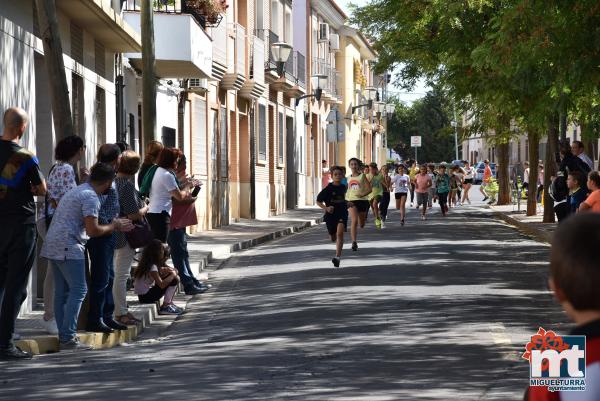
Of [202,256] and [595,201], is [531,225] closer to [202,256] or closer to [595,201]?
[202,256]

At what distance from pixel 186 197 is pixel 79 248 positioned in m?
4.62

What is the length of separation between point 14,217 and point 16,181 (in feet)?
0.91

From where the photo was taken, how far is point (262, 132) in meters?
42.9

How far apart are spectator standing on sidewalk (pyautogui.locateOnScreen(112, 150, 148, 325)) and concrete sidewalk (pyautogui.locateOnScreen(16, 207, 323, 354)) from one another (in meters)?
0.24

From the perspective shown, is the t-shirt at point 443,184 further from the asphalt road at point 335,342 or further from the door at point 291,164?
the asphalt road at point 335,342

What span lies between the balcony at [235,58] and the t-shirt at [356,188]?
9.72m

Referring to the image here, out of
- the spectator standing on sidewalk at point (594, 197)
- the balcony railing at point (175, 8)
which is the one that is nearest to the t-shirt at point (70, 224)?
the spectator standing on sidewalk at point (594, 197)

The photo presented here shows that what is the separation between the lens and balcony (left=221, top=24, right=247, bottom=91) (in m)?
35.0

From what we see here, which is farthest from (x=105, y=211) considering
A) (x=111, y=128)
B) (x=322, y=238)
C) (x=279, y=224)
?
(x=279, y=224)

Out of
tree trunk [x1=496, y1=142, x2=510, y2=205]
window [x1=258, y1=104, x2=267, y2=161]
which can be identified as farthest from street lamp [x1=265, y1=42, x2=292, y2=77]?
tree trunk [x1=496, y1=142, x2=510, y2=205]

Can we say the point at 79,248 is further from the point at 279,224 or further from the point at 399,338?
the point at 279,224

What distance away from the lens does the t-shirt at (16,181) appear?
10258 mm

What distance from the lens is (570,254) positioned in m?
2.96

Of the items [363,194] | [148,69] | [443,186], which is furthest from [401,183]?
[148,69]
